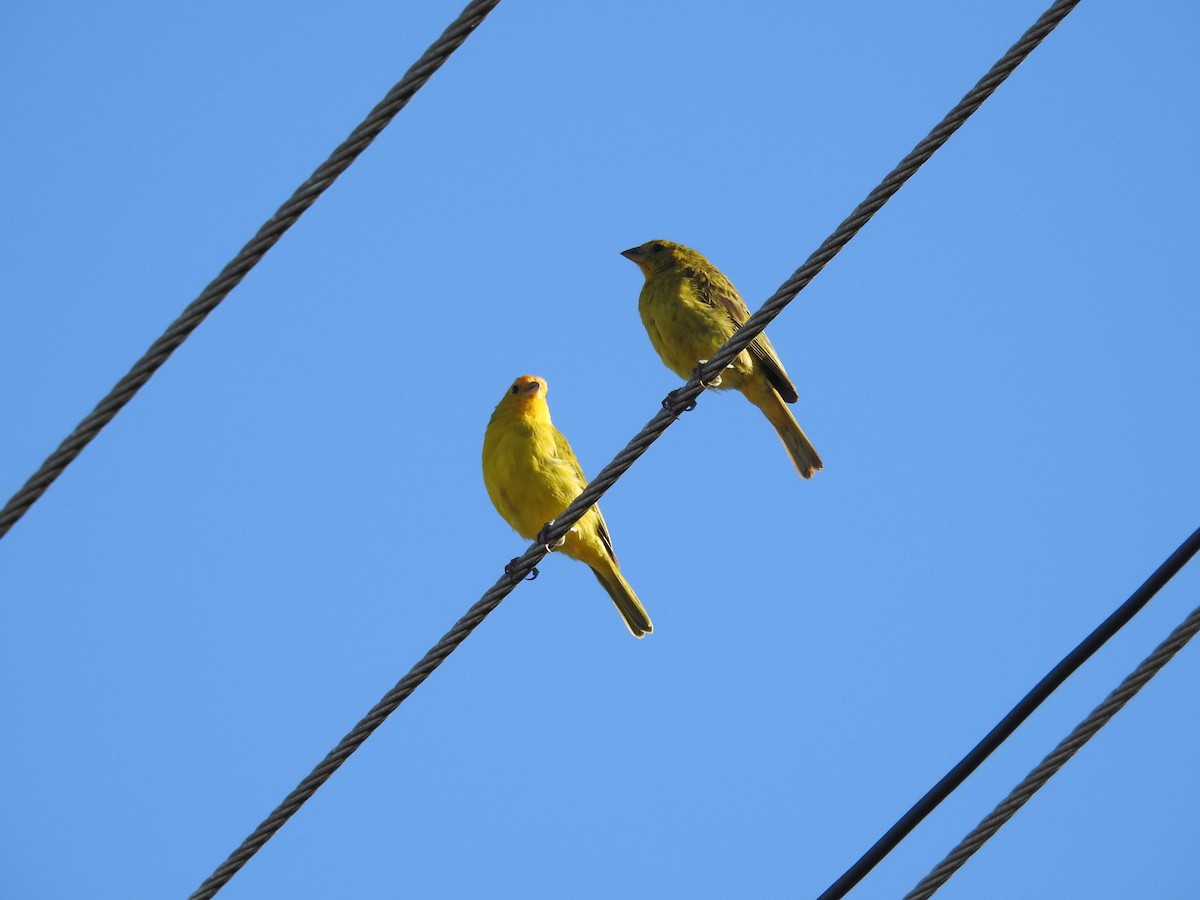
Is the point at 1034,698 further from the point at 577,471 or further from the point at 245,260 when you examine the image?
the point at 577,471

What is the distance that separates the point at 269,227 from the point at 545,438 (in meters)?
4.52

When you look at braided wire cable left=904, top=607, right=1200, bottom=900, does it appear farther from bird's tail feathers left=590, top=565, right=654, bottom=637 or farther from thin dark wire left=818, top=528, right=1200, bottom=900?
bird's tail feathers left=590, top=565, right=654, bottom=637

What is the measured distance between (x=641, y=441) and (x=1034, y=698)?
152cm

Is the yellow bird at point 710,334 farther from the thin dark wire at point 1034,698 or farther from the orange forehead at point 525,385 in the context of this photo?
the thin dark wire at point 1034,698

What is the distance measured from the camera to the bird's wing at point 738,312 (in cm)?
797

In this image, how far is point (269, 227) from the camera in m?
2.99

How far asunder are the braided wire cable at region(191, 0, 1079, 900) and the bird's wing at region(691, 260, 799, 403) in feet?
10.8

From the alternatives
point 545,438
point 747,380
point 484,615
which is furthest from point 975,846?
point 747,380

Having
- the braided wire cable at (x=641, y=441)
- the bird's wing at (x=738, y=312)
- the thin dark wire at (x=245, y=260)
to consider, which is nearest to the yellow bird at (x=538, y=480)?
the bird's wing at (x=738, y=312)

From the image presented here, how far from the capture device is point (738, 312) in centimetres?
820

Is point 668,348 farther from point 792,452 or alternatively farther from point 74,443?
point 74,443

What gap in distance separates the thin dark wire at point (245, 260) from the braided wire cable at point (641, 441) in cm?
110

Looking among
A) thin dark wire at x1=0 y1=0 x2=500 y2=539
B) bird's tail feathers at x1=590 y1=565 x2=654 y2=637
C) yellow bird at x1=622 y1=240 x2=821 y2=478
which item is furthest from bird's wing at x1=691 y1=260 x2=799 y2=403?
thin dark wire at x1=0 y1=0 x2=500 y2=539

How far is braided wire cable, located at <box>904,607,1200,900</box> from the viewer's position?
321cm
